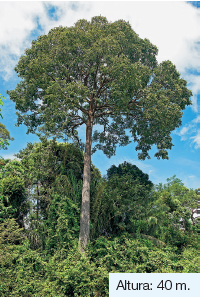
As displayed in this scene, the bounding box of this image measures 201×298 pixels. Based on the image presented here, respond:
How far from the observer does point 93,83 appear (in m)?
14.8

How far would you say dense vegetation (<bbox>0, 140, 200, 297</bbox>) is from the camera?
852 cm

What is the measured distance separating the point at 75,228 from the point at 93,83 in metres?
8.98

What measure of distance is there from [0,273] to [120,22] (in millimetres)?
13963

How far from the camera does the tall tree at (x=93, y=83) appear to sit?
11.3 metres

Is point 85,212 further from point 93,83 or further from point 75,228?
point 93,83

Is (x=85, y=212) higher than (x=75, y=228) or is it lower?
higher

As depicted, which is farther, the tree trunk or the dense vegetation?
the tree trunk

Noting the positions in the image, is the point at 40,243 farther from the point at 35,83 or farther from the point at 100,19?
the point at 100,19

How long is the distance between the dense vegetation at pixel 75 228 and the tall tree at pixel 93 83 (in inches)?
42.0

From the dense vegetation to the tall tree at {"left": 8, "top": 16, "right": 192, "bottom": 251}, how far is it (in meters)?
1.07

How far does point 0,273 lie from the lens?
816 cm

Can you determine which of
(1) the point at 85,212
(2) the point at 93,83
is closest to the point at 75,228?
(1) the point at 85,212

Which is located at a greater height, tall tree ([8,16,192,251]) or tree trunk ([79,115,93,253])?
tall tree ([8,16,192,251])

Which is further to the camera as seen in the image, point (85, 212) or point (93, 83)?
point (93, 83)
